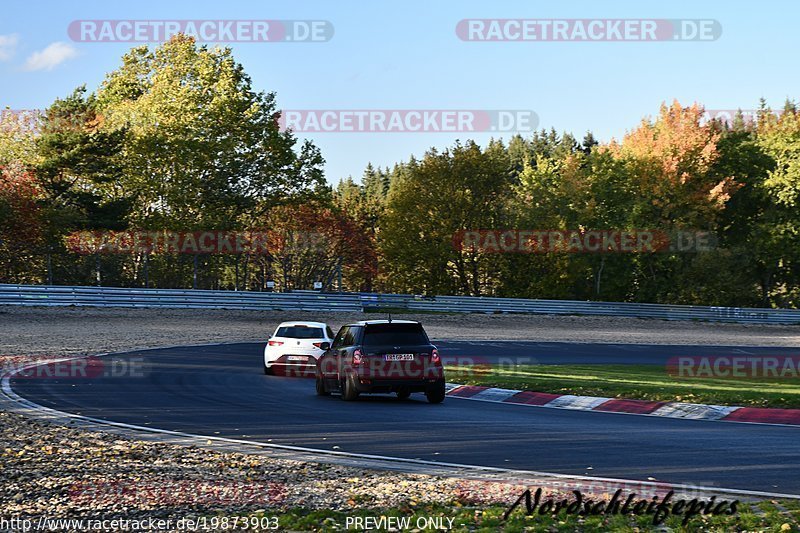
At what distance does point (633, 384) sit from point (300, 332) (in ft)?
28.9

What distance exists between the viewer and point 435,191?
249ft

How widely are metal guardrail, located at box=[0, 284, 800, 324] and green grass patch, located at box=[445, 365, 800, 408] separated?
26.2 m

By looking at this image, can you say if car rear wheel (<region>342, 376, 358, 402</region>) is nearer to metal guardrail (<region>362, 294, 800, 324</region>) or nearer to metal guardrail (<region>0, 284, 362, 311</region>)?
metal guardrail (<region>0, 284, 362, 311</region>)

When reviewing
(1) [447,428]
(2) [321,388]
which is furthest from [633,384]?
(1) [447,428]

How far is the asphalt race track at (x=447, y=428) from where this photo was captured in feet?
36.6

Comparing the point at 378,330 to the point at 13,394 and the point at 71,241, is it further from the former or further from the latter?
the point at 71,241

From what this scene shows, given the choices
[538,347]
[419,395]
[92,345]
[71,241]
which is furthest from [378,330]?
[71,241]

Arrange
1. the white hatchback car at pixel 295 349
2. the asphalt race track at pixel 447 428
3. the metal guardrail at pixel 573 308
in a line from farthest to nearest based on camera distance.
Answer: the metal guardrail at pixel 573 308 → the white hatchback car at pixel 295 349 → the asphalt race track at pixel 447 428

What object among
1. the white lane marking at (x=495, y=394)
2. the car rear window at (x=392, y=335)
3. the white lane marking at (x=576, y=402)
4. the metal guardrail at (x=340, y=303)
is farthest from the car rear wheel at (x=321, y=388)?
the metal guardrail at (x=340, y=303)

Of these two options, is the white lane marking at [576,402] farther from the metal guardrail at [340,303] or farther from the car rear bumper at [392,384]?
the metal guardrail at [340,303]

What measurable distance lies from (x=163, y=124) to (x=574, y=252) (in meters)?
30.4

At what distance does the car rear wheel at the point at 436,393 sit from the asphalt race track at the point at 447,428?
19 centimetres

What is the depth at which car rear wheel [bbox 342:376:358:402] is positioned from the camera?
63.7 feet

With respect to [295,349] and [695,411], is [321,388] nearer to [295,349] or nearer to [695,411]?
[295,349]
